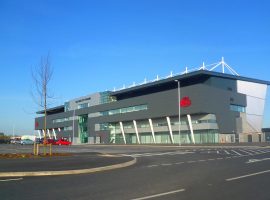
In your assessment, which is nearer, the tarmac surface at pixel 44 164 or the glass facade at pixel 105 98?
the tarmac surface at pixel 44 164

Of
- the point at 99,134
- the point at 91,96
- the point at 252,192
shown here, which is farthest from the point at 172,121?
the point at 252,192

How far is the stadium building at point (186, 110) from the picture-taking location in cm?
7575

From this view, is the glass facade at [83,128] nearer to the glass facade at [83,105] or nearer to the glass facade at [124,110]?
the glass facade at [83,105]

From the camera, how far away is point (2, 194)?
1027 centimetres

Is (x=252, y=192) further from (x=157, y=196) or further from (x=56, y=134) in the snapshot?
(x=56, y=134)

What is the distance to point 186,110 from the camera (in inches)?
3036

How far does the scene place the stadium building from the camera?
75750mm

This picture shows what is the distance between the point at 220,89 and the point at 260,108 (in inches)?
619

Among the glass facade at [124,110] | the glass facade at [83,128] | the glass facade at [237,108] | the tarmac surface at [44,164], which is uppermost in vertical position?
the glass facade at [124,110]

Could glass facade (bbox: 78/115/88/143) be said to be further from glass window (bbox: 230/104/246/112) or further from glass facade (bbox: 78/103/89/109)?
glass window (bbox: 230/104/246/112)

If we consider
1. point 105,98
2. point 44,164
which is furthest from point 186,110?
point 44,164

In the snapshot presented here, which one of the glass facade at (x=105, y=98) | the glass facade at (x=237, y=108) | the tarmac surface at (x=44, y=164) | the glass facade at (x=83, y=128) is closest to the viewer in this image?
the tarmac surface at (x=44, y=164)

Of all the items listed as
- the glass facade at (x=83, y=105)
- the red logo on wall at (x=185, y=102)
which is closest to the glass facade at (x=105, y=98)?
the glass facade at (x=83, y=105)

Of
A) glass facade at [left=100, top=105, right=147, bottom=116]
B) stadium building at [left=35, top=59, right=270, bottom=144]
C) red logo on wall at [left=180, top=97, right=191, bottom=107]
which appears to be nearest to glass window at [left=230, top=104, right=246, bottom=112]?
stadium building at [left=35, top=59, right=270, bottom=144]
